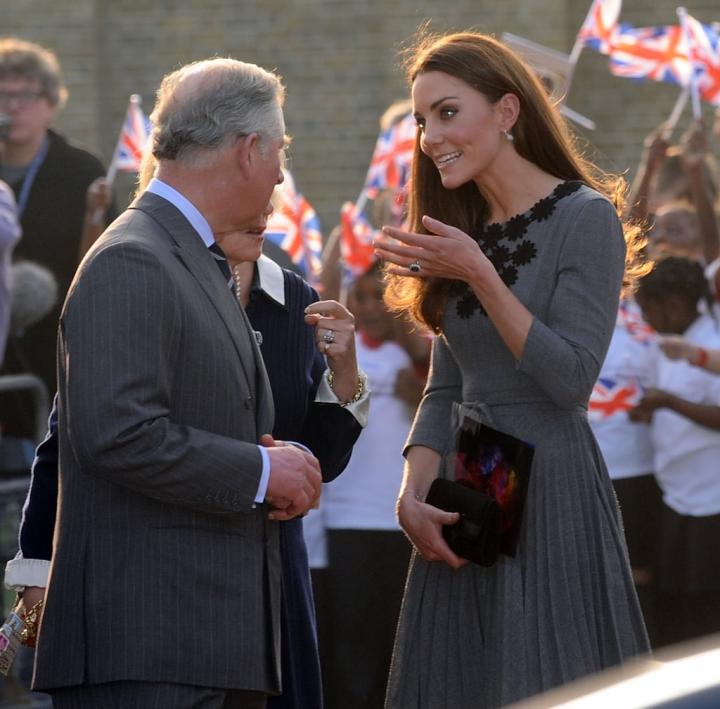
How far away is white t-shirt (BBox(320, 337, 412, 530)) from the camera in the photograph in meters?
6.27

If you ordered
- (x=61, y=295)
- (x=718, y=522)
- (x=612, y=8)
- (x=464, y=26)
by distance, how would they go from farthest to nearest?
(x=464, y=26) → (x=612, y=8) → (x=61, y=295) → (x=718, y=522)

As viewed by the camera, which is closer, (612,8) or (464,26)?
(612,8)

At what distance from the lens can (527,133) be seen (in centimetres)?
380

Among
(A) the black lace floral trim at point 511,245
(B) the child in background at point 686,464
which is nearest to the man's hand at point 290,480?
(A) the black lace floral trim at point 511,245

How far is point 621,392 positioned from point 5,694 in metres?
2.68

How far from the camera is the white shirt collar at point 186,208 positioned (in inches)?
125

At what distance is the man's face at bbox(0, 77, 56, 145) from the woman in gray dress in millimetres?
3702

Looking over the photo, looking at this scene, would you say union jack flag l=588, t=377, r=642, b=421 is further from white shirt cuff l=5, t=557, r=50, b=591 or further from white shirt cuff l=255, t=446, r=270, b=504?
white shirt cuff l=255, t=446, r=270, b=504

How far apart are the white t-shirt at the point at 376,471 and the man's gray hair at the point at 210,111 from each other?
3.12 meters

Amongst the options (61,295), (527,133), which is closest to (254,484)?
(527,133)

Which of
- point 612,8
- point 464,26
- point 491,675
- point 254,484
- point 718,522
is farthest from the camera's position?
point 464,26

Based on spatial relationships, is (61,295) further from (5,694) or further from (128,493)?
(128,493)

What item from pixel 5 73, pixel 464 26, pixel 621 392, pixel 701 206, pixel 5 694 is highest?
pixel 464 26

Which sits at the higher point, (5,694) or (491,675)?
(491,675)
